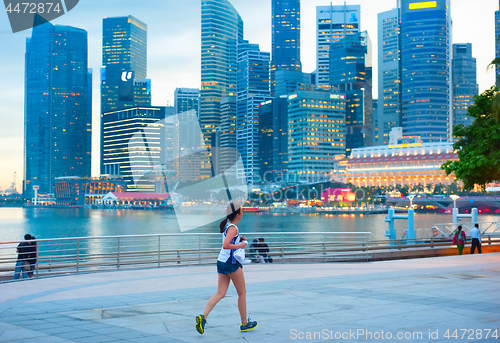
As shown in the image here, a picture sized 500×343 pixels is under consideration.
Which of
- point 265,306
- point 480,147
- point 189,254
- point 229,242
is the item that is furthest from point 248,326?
point 480,147

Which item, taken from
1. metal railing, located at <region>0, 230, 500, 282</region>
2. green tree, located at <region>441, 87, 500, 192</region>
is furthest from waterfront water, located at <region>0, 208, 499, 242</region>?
metal railing, located at <region>0, 230, 500, 282</region>

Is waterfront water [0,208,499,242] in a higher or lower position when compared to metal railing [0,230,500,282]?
lower

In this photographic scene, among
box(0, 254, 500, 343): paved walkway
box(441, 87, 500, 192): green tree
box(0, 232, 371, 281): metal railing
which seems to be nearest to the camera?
box(0, 254, 500, 343): paved walkway

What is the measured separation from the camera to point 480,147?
2788 cm

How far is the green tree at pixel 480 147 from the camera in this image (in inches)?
1071

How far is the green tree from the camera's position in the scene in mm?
27203

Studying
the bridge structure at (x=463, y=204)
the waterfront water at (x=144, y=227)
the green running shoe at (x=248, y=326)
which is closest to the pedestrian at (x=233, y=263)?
the green running shoe at (x=248, y=326)

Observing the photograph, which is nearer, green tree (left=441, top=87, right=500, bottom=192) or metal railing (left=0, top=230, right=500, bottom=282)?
metal railing (left=0, top=230, right=500, bottom=282)

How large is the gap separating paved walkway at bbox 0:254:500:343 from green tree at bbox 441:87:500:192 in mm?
12510

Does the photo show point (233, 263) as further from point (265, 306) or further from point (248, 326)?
point (265, 306)

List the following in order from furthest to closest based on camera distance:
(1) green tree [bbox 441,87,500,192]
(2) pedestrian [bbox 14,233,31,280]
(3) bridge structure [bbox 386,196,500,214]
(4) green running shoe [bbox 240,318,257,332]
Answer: (3) bridge structure [bbox 386,196,500,214] < (1) green tree [bbox 441,87,500,192] < (2) pedestrian [bbox 14,233,31,280] < (4) green running shoe [bbox 240,318,257,332]

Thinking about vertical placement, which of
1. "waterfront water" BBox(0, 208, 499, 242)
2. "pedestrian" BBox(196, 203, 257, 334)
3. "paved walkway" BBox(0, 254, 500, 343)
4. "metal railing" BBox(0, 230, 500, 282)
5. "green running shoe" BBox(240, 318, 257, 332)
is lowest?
"waterfront water" BBox(0, 208, 499, 242)

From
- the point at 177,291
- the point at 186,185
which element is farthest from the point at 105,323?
the point at 186,185

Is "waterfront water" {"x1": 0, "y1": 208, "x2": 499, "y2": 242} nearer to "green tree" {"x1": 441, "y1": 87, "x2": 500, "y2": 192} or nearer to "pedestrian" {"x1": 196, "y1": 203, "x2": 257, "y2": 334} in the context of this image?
"green tree" {"x1": 441, "y1": 87, "x2": 500, "y2": 192}
